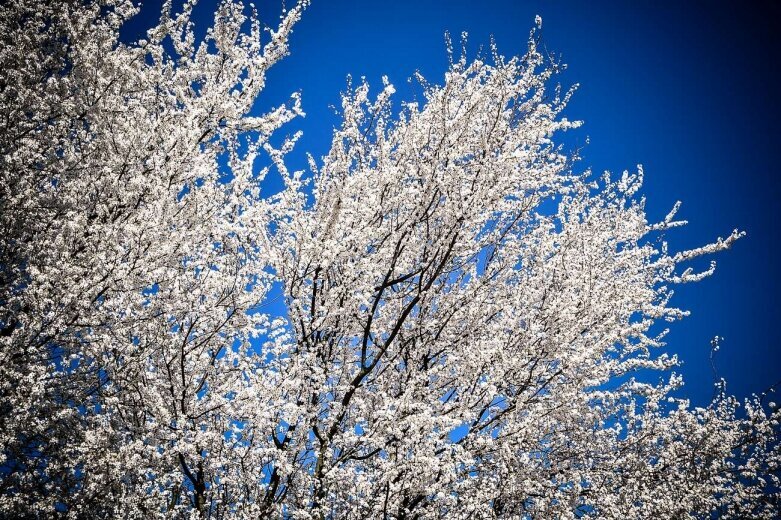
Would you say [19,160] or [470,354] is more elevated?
[19,160]

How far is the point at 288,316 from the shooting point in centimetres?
525

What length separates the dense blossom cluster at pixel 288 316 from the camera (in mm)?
4312

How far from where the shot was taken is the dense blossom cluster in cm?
431

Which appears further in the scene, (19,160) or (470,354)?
(470,354)

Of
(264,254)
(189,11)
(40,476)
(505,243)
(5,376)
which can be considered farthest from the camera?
(505,243)

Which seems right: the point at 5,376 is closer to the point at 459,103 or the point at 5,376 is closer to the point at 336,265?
the point at 336,265

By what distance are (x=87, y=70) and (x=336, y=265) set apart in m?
4.10

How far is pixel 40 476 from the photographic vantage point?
4598 millimetres

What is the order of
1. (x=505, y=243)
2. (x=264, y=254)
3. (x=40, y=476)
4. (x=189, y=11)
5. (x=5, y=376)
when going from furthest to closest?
(x=505, y=243) < (x=189, y=11) < (x=264, y=254) < (x=40, y=476) < (x=5, y=376)

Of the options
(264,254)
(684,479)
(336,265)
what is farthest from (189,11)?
(684,479)

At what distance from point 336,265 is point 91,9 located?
4.79m

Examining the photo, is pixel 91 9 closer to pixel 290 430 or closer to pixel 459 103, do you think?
pixel 459 103

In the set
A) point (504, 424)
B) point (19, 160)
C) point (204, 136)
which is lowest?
point (504, 424)

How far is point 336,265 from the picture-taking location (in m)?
5.64
